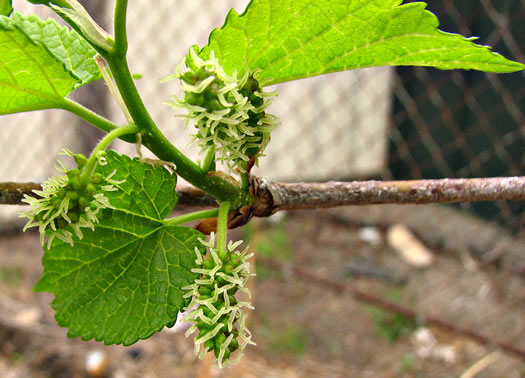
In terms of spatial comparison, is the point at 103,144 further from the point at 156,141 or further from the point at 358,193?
the point at 358,193

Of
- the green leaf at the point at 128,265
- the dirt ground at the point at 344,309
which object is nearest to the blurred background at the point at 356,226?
the dirt ground at the point at 344,309

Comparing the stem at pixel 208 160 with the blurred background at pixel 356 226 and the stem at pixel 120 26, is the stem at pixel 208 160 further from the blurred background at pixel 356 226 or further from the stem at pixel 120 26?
the blurred background at pixel 356 226

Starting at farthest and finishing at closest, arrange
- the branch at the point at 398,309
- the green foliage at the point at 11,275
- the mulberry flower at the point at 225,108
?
the green foliage at the point at 11,275, the branch at the point at 398,309, the mulberry flower at the point at 225,108

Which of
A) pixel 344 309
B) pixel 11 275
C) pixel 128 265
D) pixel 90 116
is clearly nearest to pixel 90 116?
pixel 90 116

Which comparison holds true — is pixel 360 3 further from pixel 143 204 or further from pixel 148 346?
pixel 148 346

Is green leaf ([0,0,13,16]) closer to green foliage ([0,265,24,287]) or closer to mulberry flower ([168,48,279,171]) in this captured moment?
mulberry flower ([168,48,279,171])

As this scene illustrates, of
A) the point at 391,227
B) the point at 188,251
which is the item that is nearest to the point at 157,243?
the point at 188,251
